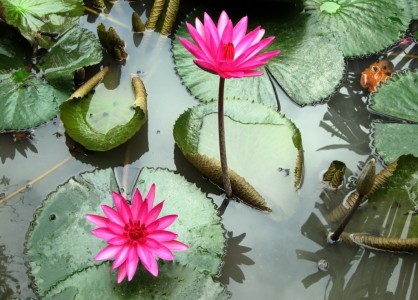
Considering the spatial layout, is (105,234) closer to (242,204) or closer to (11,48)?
(242,204)

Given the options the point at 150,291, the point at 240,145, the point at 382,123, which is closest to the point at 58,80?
the point at 240,145

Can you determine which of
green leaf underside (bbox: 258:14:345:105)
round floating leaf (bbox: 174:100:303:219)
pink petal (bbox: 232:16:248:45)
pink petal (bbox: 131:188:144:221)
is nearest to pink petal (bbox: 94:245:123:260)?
pink petal (bbox: 131:188:144:221)

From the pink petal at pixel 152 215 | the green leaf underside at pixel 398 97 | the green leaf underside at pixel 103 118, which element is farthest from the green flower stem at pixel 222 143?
the green leaf underside at pixel 398 97

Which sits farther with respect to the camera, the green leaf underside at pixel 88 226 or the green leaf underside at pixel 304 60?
the green leaf underside at pixel 304 60

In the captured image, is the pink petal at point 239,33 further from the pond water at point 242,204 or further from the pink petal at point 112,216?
the pink petal at point 112,216

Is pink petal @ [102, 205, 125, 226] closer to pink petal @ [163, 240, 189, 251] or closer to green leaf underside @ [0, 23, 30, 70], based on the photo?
pink petal @ [163, 240, 189, 251]

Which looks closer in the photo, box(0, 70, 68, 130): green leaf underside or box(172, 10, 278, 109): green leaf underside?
box(0, 70, 68, 130): green leaf underside
